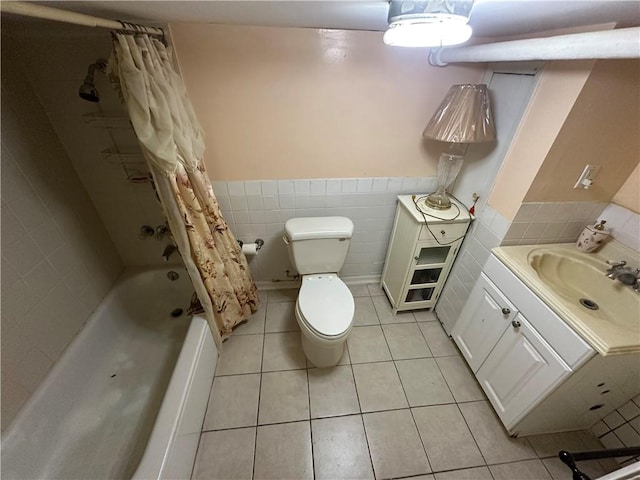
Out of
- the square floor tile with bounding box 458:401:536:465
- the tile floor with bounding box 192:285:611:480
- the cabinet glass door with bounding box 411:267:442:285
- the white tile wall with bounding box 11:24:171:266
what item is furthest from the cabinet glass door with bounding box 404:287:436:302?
the white tile wall with bounding box 11:24:171:266

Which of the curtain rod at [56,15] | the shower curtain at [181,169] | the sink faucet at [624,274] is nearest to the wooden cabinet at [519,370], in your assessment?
the sink faucet at [624,274]

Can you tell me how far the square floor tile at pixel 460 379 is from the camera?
4.71ft

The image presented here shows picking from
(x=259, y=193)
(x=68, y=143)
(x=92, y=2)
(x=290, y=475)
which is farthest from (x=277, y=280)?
(x=92, y=2)

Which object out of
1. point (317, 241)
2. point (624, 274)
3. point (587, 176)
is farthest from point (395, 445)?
point (587, 176)

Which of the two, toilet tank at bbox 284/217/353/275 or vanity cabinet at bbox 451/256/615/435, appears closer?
vanity cabinet at bbox 451/256/615/435

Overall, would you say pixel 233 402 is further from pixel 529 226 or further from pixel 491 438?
pixel 529 226

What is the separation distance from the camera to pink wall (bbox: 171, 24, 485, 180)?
1.19 meters

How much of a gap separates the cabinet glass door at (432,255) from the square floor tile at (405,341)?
51 cm

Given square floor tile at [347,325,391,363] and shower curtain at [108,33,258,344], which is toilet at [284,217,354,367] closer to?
square floor tile at [347,325,391,363]

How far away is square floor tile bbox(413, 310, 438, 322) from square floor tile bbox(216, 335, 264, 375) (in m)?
1.12

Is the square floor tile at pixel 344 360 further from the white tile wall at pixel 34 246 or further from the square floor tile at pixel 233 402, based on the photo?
the white tile wall at pixel 34 246

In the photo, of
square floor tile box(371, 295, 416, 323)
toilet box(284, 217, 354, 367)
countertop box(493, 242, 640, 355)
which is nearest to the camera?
countertop box(493, 242, 640, 355)

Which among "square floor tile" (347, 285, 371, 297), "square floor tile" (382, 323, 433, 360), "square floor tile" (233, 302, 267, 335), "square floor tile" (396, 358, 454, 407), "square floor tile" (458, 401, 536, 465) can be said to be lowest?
"square floor tile" (458, 401, 536, 465)

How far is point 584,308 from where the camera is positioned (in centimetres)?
100
